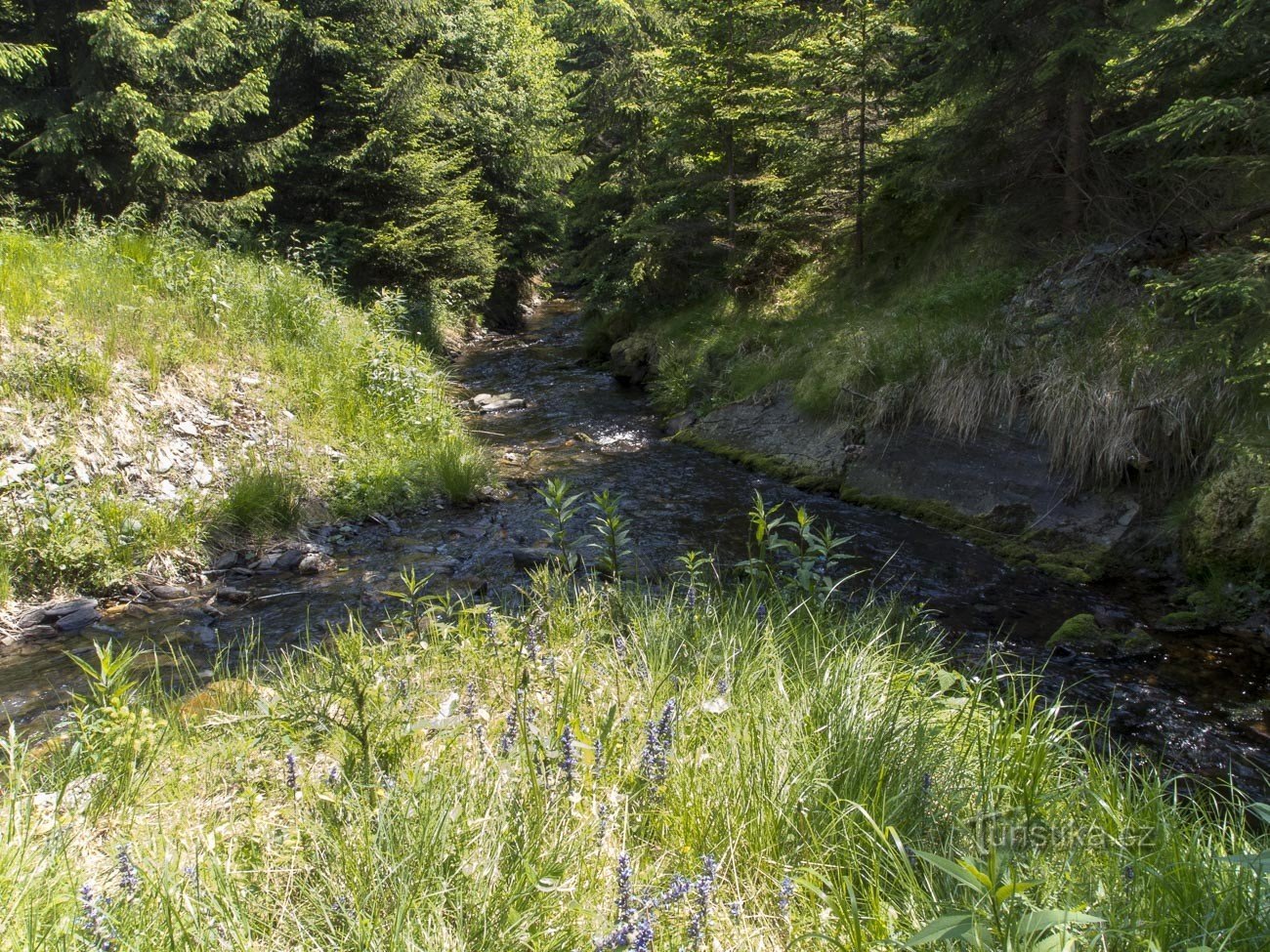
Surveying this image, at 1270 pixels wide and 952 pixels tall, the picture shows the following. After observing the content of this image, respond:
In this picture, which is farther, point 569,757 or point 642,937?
point 569,757

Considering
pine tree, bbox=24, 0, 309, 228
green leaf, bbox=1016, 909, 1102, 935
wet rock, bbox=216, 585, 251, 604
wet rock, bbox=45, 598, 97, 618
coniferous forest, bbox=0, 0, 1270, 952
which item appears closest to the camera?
green leaf, bbox=1016, 909, 1102, 935

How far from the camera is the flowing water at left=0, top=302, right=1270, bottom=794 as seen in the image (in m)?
4.57

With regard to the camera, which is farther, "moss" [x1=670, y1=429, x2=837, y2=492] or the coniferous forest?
"moss" [x1=670, y1=429, x2=837, y2=492]

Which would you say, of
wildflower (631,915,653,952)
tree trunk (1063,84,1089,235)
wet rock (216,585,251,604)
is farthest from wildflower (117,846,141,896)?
tree trunk (1063,84,1089,235)

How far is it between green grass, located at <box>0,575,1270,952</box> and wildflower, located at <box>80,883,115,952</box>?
0.05 ft

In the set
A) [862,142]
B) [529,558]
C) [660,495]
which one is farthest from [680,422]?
[529,558]

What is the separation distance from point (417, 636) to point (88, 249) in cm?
752

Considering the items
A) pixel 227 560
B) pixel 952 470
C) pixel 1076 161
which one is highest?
pixel 1076 161

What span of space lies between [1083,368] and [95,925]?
8479 millimetres

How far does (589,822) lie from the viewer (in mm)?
2254

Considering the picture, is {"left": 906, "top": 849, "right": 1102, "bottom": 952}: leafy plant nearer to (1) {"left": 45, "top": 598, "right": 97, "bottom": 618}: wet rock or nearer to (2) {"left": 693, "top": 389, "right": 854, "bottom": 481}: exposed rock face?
(1) {"left": 45, "top": 598, "right": 97, "bottom": 618}: wet rock

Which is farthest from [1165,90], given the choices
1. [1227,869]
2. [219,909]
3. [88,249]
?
[88,249]

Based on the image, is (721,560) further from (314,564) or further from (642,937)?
(642,937)

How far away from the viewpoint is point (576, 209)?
18688 mm
